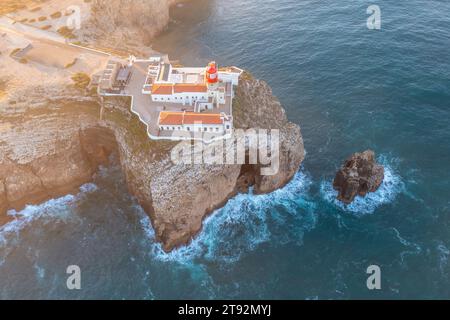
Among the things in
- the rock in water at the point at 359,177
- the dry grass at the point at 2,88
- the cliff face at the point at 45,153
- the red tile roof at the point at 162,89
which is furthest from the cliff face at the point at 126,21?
the rock in water at the point at 359,177

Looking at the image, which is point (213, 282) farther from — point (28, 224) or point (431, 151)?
point (431, 151)

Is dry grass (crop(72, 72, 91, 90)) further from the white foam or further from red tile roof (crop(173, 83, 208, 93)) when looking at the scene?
the white foam

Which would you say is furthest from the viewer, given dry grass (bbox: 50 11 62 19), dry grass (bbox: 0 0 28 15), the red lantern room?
dry grass (bbox: 0 0 28 15)

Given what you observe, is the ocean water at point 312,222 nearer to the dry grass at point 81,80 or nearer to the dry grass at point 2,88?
the dry grass at point 81,80

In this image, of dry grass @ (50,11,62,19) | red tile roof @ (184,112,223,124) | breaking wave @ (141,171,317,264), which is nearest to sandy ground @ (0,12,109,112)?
dry grass @ (50,11,62,19)

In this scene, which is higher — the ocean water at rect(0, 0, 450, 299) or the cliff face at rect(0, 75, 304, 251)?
the cliff face at rect(0, 75, 304, 251)
